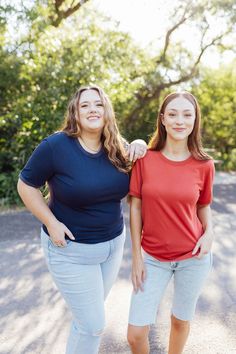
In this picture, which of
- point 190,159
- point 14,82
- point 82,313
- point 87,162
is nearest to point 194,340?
point 82,313

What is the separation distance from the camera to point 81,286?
7.07 ft

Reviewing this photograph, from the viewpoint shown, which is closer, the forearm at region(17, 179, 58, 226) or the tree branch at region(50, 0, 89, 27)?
the forearm at region(17, 179, 58, 226)

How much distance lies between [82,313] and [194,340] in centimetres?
131

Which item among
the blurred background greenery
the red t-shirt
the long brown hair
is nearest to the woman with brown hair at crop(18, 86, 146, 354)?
the red t-shirt

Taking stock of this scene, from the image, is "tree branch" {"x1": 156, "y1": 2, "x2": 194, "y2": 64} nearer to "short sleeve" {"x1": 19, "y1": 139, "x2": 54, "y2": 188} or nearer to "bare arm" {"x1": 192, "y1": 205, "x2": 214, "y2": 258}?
"bare arm" {"x1": 192, "y1": 205, "x2": 214, "y2": 258}

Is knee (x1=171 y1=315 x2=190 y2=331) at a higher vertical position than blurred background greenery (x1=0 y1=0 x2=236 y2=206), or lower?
lower

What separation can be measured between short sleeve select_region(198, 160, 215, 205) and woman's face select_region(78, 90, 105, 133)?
0.65 m

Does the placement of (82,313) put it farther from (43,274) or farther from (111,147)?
(43,274)

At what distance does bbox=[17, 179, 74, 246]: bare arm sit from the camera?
214cm

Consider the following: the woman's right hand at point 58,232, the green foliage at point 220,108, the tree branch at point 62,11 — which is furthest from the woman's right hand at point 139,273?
the green foliage at point 220,108

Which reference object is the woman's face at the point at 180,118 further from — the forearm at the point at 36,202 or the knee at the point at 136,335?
the knee at the point at 136,335

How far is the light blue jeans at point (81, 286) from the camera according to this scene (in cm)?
216

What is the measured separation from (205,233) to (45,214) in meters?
0.94

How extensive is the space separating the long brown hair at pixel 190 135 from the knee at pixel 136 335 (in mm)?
1009
